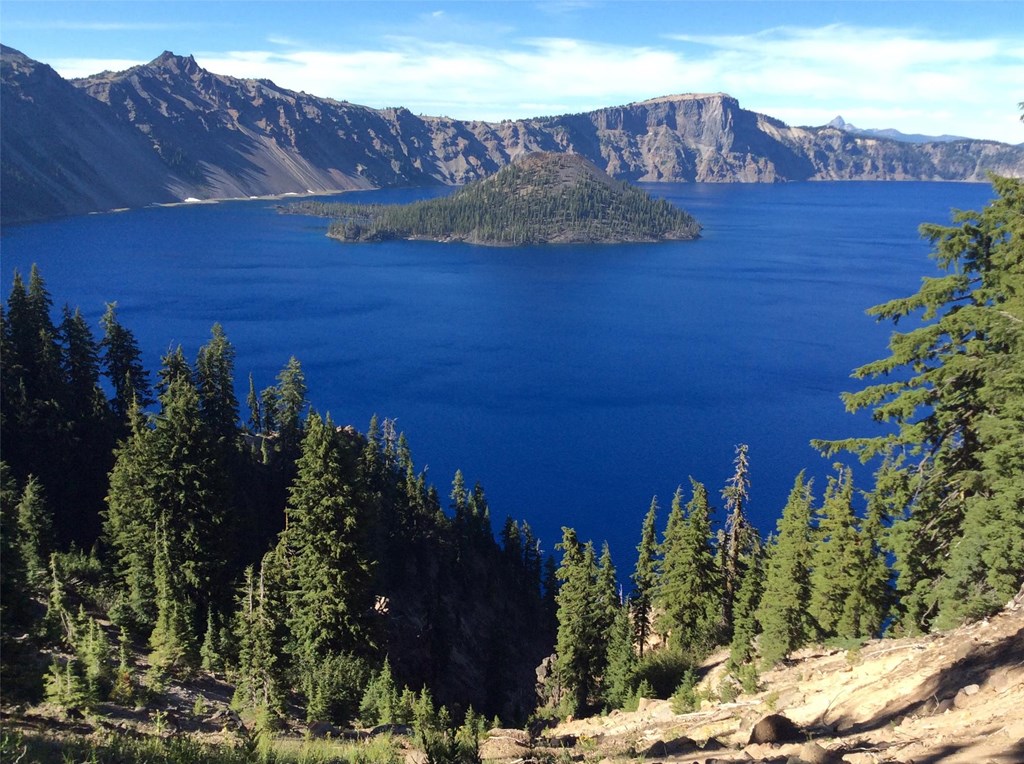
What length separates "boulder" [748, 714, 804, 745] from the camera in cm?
1311

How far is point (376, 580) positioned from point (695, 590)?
53.4ft

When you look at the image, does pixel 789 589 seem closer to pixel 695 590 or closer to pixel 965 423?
pixel 695 590

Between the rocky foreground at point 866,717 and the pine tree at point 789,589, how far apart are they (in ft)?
27.5

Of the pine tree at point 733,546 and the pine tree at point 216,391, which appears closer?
the pine tree at point 733,546

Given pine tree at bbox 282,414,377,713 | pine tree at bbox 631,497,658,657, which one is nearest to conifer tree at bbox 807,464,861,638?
pine tree at bbox 631,497,658,657

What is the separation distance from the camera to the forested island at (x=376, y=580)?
1652 centimetres

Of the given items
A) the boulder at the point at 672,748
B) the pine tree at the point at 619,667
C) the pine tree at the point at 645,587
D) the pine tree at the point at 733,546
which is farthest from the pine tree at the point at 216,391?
the boulder at the point at 672,748

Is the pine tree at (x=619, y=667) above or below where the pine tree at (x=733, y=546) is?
below

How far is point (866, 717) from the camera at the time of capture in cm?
1440

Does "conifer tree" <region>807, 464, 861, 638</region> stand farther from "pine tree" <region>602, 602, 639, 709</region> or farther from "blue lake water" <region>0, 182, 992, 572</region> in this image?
"blue lake water" <region>0, 182, 992, 572</region>

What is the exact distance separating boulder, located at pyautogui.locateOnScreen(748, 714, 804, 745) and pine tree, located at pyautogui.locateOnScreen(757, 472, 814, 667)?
13783 mm

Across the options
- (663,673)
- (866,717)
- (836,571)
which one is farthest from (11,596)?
(836,571)

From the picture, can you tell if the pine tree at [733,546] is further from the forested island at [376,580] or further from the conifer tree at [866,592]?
the conifer tree at [866,592]

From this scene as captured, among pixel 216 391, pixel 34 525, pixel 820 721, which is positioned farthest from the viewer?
pixel 216 391
